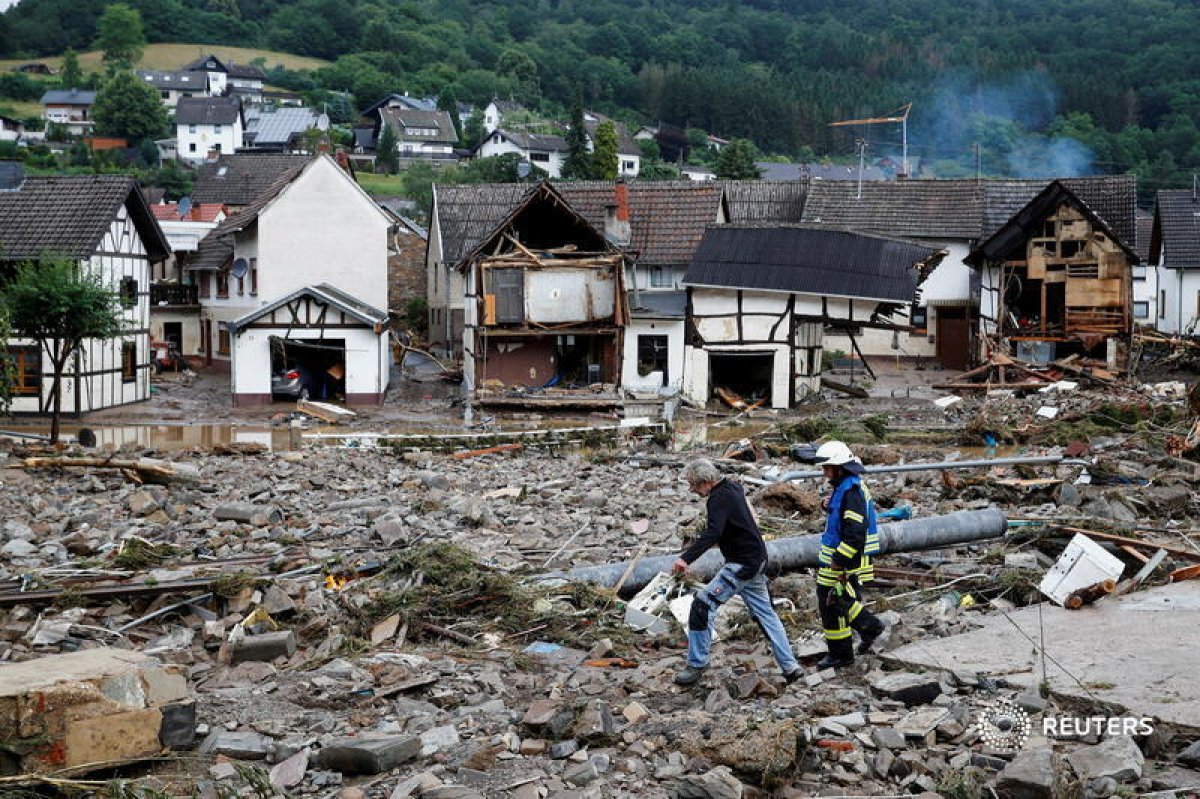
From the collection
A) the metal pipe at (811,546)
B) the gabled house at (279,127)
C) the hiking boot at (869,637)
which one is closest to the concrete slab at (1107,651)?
the hiking boot at (869,637)

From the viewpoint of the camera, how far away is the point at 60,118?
12162cm

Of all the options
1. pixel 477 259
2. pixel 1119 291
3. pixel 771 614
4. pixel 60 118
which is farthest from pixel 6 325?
pixel 60 118

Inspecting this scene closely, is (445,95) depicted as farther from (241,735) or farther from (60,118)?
(241,735)

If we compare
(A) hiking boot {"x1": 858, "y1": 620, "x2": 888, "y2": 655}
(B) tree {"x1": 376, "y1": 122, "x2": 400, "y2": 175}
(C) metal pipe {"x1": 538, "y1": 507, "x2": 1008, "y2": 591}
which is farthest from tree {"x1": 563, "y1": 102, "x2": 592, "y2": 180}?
(A) hiking boot {"x1": 858, "y1": 620, "x2": 888, "y2": 655}

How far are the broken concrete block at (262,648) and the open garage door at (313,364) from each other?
25905 millimetres

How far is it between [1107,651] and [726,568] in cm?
279

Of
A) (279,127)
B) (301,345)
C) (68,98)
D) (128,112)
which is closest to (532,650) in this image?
(301,345)

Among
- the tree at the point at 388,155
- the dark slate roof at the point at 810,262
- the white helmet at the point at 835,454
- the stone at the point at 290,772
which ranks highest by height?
the tree at the point at 388,155

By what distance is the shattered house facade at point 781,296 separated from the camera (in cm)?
3456

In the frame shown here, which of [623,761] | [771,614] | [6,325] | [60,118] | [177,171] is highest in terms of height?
[60,118]

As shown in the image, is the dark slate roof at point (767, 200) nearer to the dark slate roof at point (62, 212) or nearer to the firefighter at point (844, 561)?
the dark slate roof at point (62, 212)

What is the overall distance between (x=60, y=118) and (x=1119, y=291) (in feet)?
353

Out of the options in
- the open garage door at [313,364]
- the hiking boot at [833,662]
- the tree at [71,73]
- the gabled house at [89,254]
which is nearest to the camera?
the hiking boot at [833,662]

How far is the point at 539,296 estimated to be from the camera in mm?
36750
